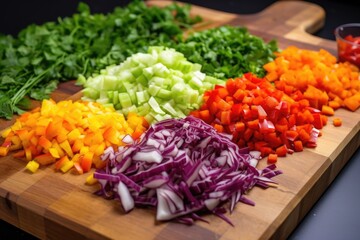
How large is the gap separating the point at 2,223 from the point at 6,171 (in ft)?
0.60

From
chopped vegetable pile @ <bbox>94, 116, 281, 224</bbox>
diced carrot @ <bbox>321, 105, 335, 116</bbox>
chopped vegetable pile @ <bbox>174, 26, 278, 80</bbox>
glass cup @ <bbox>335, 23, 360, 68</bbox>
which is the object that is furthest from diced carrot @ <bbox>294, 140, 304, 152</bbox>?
glass cup @ <bbox>335, 23, 360, 68</bbox>

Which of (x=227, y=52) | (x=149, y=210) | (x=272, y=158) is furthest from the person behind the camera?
(x=227, y=52)

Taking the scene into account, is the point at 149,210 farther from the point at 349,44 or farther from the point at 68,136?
the point at 349,44

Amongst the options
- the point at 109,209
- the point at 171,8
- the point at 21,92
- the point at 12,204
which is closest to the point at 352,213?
the point at 109,209

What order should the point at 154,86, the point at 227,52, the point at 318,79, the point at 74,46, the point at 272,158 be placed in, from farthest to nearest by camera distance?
the point at 74,46, the point at 227,52, the point at 318,79, the point at 154,86, the point at 272,158

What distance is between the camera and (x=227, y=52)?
92.6 inches

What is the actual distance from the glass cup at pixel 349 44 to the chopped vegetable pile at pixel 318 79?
86 mm

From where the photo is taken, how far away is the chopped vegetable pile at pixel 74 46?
2.25m

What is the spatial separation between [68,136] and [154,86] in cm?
40

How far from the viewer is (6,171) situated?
177 centimetres

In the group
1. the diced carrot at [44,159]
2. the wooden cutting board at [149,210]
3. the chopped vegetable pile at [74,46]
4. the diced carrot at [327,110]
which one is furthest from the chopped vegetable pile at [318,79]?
the diced carrot at [44,159]

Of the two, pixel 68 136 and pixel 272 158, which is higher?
pixel 68 136

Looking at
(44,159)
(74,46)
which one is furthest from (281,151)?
(74,46)

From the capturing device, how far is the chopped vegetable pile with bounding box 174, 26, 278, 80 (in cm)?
230
